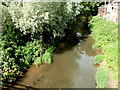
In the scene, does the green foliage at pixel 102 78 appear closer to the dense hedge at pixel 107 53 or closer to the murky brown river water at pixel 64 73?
the dense hedge at pixel 107 53

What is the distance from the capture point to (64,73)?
8156mm

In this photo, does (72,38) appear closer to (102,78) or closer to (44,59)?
(44,59)

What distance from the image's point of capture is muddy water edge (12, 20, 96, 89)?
23.8ft

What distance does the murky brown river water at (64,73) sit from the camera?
7258mm

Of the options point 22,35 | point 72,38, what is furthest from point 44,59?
point 72,38

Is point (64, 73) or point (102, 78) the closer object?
point (102, 78)

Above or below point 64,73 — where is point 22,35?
above

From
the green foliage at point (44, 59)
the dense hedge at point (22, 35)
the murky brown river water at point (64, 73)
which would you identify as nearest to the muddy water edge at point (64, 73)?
the murky brown river water at point (64, 73)

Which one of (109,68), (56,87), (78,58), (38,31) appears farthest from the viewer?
(78,58)

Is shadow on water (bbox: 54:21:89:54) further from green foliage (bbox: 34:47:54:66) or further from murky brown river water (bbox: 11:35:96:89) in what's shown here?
green foliage (bbox: 34:47:54:66)

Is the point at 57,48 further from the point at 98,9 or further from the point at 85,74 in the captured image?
the point at 98,9

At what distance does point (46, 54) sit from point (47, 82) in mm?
2133

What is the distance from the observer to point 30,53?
8.64m

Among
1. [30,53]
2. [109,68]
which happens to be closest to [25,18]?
[30,53]
